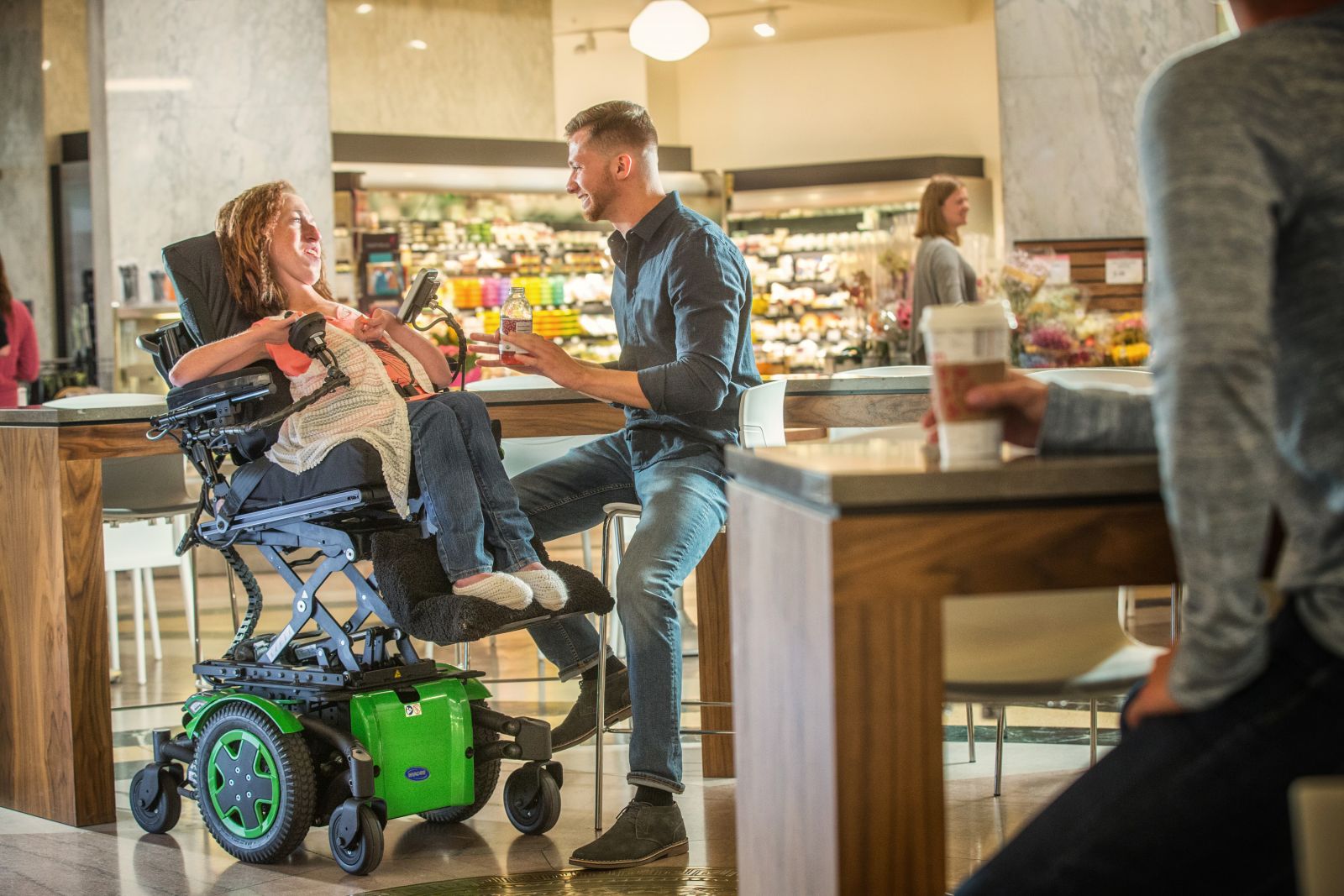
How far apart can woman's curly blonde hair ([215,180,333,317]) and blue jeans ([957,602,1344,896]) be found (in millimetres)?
2542

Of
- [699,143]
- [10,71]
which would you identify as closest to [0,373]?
[10,71]

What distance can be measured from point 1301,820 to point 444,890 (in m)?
2.09

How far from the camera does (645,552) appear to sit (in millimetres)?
3020

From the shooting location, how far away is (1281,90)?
1.16 m

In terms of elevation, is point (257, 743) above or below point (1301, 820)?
below

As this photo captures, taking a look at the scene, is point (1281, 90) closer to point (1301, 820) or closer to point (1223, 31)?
point (1301, 820)

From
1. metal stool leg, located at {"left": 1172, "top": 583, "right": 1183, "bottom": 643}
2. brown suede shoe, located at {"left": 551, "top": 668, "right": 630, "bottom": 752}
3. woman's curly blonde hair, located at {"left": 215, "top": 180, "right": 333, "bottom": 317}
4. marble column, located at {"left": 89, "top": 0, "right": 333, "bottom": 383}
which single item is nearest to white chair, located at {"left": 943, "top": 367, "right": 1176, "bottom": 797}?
metal stool leg, located at {"left": 1172, "top": 583, "right": 1183, "bottom": 643}

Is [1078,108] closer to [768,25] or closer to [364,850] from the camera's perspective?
[364,850]

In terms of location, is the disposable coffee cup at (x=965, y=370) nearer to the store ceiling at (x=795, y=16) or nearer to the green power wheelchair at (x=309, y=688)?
the green power wheelchair at (x=309, y=688)

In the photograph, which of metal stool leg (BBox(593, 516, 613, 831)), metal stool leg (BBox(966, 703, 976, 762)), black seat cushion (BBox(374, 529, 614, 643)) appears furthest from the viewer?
metal stool leg (BBox(966, 703, 976, 762))

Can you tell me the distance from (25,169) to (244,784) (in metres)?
11.6

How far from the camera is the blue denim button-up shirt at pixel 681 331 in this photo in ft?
10.6

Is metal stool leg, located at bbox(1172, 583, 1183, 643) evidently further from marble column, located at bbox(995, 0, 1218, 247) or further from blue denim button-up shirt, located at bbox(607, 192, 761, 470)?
marble column, located at bbox(995, 0, 1218, 247)

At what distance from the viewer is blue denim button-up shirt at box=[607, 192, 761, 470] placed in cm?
324
